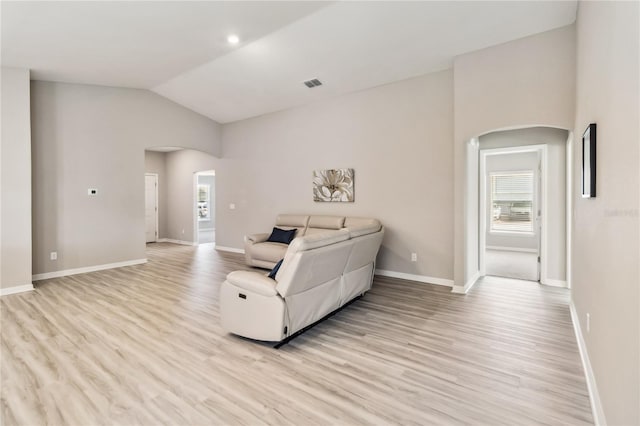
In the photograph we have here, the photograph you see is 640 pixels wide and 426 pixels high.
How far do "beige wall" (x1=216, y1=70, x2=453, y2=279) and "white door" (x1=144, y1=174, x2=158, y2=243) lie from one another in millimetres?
4005

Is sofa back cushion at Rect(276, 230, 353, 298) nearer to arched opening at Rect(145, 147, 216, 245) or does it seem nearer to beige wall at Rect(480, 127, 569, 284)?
beige wall at Rect(480, 127, 569, 284)

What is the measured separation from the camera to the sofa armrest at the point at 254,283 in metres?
2.79

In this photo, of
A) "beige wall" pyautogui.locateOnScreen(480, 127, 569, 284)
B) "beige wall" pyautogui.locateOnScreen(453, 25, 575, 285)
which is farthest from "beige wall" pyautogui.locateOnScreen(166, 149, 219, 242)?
"beige wall" pyautogui.locateOnScreen(480, 127, 569, 284)

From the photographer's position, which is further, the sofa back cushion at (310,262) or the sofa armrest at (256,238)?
the sofa armrest at (256,238)

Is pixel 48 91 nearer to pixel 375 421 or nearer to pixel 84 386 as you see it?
pixel 84 386

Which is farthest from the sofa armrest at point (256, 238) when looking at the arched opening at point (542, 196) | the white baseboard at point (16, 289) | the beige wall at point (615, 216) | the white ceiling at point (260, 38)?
the beige wall at point (615, 216)

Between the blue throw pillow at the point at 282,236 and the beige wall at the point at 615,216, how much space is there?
4.42 m

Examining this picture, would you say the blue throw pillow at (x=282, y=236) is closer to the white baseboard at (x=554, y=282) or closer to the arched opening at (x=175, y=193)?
the arched opening at (x=175, y=193)

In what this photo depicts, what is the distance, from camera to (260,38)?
450 cm

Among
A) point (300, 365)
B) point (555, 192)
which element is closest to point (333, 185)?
point (555, 192)

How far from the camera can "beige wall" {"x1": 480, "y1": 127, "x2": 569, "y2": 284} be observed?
4.71m

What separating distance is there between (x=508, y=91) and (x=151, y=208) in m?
9.38

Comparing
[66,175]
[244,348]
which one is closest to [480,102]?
[244,348]

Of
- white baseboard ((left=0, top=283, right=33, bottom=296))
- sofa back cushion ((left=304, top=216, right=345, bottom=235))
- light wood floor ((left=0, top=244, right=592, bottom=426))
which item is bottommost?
light wood floor ((left=0, top=244, right=592, bottom=426))
